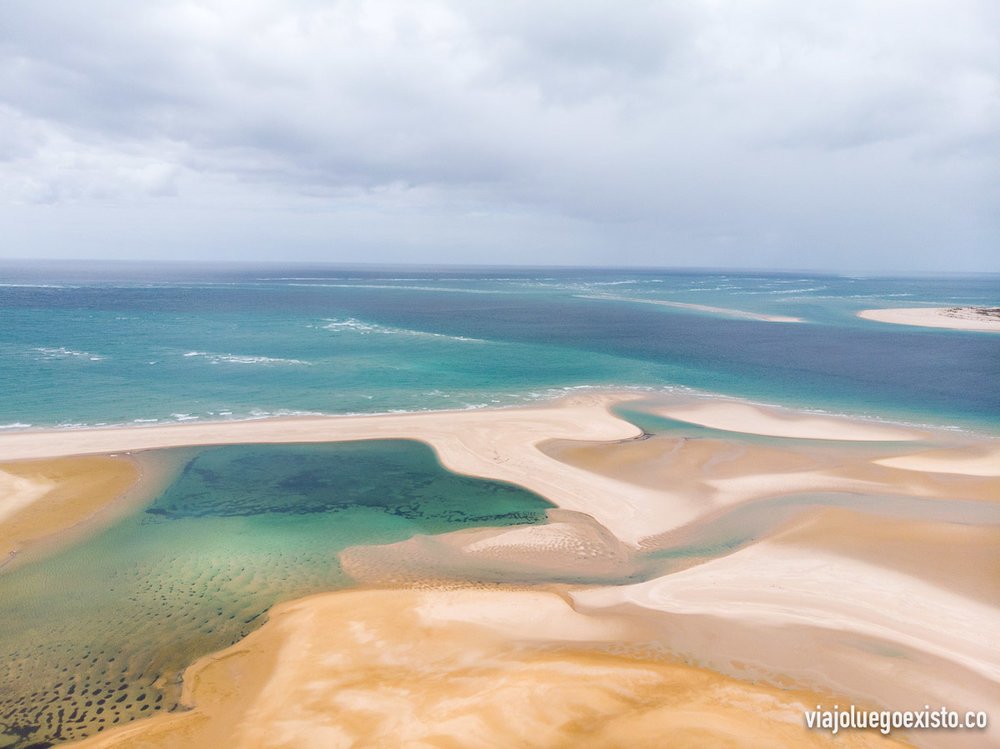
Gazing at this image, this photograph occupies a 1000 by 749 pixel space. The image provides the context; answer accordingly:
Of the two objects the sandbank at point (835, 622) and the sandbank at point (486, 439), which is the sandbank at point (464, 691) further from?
the sandbank at point (486, 439)

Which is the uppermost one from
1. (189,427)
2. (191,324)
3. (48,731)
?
(191,324)

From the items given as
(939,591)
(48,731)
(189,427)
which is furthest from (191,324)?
(939,591)

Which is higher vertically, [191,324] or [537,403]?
[191,324]

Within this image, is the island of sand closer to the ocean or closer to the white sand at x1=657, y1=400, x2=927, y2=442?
the ocean

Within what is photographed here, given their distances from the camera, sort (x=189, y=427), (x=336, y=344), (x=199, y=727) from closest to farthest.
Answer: (x=199, y=727) → (x=189, y=427) → (x=336, y=344)

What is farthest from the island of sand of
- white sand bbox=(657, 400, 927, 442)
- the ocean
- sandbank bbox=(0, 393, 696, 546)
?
white sand bbox=(657, 400, 927, 442)

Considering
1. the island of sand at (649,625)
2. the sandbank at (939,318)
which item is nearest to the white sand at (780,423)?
the island of sand at (649,625)

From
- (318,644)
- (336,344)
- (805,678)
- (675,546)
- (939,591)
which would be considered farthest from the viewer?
(336,344)

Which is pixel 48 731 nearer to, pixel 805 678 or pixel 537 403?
pixel 805 678
